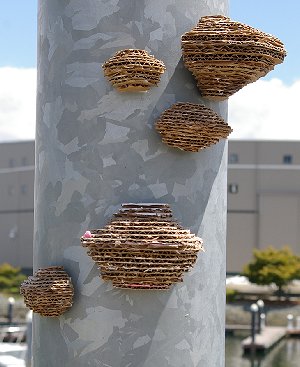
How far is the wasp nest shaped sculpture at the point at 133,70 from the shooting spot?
262 centimetres

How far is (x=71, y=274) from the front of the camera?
107 inches

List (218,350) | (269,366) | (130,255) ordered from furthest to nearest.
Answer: (269,366), (218,350), (130,255)

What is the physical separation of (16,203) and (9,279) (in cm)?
698

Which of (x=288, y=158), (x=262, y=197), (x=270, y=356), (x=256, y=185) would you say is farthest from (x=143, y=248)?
(x=288, y=158)

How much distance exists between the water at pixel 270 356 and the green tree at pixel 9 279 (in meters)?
12.0

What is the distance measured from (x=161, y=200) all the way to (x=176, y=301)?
37 centimetres

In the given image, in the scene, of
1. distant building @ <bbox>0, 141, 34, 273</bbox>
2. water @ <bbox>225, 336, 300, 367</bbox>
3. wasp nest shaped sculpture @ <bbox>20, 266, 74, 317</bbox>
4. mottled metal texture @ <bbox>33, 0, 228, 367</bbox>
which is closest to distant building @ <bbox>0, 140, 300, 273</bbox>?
distant building @ <bbox>0, 141, 34, 273</bbox>

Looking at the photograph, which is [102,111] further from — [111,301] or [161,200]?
[111,301]

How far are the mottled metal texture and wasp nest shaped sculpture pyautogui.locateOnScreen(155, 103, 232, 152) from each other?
0.05 metres

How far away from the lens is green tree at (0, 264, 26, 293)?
108 feet

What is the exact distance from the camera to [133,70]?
8.60ft

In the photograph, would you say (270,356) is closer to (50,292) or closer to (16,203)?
(50,292)

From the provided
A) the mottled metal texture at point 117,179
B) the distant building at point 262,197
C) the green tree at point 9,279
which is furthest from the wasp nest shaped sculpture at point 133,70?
the distant building at point 262,197

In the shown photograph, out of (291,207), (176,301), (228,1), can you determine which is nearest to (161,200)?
(176,301)
